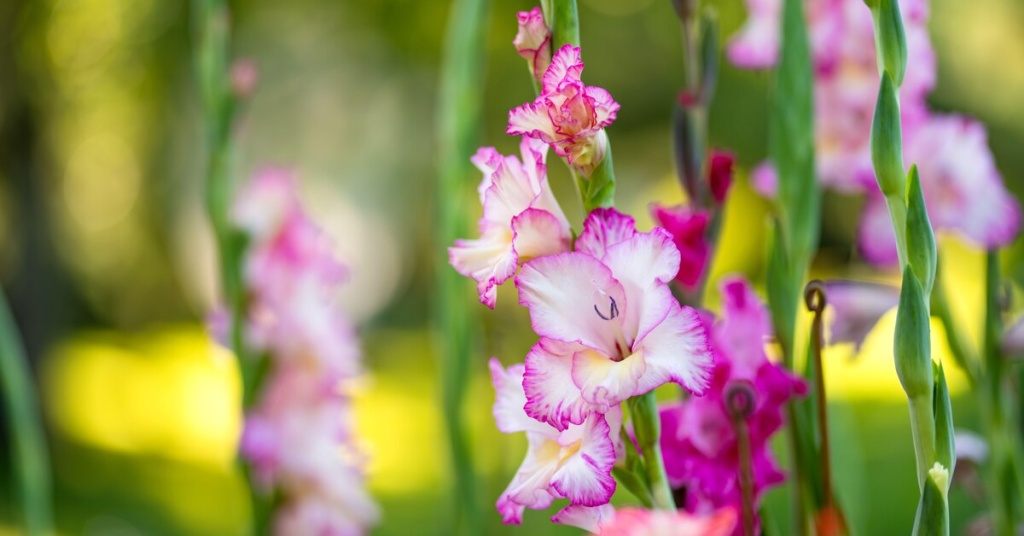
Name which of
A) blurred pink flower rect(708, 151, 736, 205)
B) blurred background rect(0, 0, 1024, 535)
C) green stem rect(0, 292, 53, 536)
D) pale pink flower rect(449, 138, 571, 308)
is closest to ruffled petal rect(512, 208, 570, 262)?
pale pink flower rect(449, 138, 571, 308)

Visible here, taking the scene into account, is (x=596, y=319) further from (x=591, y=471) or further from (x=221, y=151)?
(x=221, y=151)

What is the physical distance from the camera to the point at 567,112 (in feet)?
0.81


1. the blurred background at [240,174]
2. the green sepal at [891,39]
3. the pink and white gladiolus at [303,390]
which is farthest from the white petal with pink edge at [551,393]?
the blurred background at [240,174]

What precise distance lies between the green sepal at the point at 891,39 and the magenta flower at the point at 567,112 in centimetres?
7

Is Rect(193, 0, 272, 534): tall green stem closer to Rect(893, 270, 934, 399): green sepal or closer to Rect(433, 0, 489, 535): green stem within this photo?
Rect(433, 0, 489, 535): green stem

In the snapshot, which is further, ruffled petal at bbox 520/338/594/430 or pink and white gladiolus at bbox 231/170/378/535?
pink and white gladiolus at bbox 231/170/378/535

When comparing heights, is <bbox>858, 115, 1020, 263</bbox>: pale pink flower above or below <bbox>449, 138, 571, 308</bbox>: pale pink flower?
above

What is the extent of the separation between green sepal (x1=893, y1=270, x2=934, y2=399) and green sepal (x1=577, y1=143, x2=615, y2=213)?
0.07m

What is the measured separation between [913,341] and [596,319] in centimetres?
7

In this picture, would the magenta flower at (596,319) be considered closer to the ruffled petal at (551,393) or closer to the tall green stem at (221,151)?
the ruffled petal at (551,393)

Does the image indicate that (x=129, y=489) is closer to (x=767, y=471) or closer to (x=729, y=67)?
(x=729, y=67)

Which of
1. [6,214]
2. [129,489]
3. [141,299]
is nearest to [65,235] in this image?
[6,214]

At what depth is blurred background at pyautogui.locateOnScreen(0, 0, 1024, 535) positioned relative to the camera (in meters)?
3.27

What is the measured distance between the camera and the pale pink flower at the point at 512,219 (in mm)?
258
